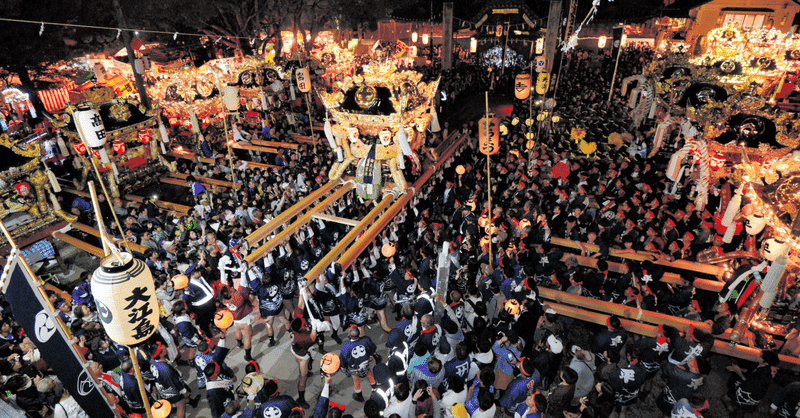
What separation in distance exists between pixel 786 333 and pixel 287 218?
988 cm

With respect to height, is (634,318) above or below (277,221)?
below

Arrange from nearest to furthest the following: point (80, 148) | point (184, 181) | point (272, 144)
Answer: point (80, 148)
point (184, 181)
point (272, 144)

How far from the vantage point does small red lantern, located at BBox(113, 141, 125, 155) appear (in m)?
13.9

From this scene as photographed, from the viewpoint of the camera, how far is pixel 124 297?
13.4ft

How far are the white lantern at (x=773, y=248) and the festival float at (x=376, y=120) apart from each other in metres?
7.33

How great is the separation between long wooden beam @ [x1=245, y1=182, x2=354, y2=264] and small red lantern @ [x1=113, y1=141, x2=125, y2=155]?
9317mm

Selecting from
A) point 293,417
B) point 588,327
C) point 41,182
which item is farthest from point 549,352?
point 41,182

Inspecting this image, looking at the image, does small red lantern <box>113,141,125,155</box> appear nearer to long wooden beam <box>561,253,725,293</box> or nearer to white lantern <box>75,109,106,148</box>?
white lantern <box>75,109,106,148</box>

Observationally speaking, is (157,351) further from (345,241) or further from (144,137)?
(144,137)

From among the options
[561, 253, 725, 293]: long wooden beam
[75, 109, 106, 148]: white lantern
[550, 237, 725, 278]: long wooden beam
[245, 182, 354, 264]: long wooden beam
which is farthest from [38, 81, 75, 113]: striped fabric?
[561, 253, 725, 293]: long wooden beam

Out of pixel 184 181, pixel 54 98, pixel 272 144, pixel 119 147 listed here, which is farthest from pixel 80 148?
pixel 54 98

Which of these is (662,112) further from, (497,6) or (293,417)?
(293,417)

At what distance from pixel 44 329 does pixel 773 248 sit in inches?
429

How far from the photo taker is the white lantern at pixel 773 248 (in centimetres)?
668
